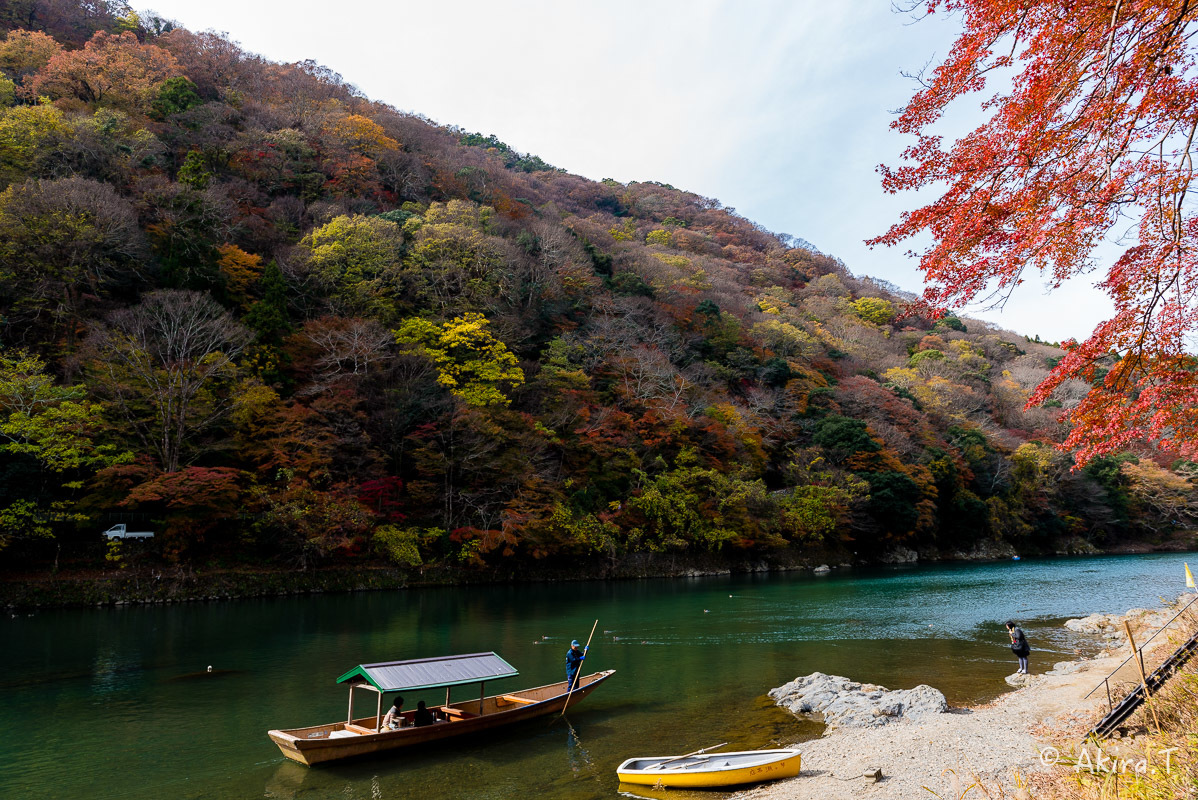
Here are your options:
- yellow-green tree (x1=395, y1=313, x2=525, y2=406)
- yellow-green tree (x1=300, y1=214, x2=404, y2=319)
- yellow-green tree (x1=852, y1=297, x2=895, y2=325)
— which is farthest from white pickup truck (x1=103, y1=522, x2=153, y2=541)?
yellow-green tree (x1=852, y1=297, x2=895, y2=325)

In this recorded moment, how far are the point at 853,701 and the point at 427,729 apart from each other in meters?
8.31

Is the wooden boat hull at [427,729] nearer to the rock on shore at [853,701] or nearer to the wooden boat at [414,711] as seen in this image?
the wooden boat at [414,711]

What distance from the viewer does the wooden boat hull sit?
9.94 meters

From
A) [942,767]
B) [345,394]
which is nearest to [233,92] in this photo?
[345,394]

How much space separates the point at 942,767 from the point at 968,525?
5243 centimetres

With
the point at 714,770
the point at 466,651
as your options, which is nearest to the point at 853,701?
the point at 714,770

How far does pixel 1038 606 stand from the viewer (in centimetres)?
2681

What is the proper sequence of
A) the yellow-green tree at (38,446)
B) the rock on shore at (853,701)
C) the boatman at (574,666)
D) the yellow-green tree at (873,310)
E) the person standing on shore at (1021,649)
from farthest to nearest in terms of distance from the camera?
the yellow-green tree at (873,310), the yellow-green tree at (38,446), the person standing on shore at (1021,649), the boatman at (574,666), the rock on shore at (853,701)

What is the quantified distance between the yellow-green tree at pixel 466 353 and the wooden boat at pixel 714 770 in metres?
27.1

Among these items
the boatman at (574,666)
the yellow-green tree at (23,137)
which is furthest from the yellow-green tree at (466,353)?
the boatman at (574,666)

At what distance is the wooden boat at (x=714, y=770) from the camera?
9.05 m

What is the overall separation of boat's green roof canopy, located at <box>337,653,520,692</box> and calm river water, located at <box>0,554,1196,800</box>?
1092 millimetres

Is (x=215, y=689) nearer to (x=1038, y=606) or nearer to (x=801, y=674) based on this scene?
A: (x=801, y=674)

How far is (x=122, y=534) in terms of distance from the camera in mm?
25797
